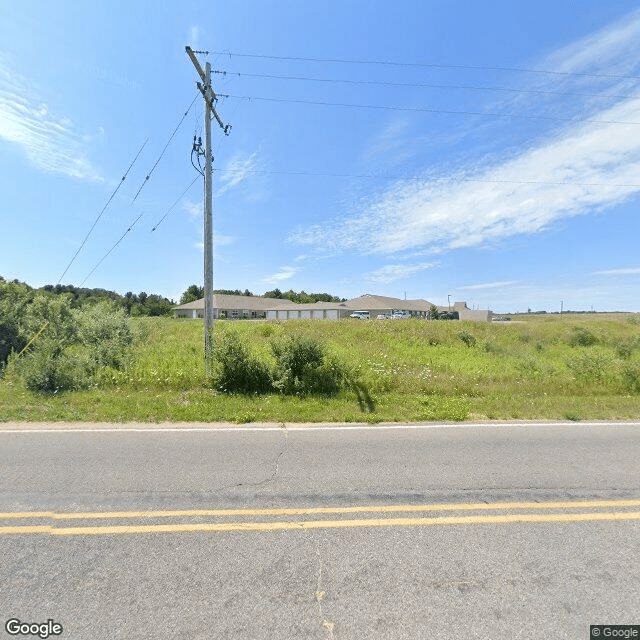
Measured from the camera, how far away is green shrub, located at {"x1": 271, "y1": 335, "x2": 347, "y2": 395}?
29.3ft

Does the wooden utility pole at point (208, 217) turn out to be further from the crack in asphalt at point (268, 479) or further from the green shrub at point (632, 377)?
the green shrub at point (632, 377)

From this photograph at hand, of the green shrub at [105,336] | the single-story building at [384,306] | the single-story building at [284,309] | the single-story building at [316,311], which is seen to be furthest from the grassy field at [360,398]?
the single-story building at [384,306]

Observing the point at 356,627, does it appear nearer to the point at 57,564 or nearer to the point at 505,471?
the point at 57,564

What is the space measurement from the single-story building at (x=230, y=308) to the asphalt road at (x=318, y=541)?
6237cm

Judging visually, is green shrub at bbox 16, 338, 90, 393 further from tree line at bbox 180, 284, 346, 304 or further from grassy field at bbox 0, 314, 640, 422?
tree line at bbox 180, 284, 346, 304

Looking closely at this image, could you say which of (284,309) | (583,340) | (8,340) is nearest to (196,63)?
(8,340)

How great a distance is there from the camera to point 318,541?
3.09 meters

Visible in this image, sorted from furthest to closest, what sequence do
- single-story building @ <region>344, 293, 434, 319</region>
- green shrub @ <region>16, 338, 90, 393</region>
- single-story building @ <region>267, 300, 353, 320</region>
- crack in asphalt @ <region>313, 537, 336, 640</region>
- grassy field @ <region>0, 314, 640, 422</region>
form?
1. single-story building @ <region>344, 293, 434, 319</region>
2. single-story building @ <region>267, 300, 353, 320</region>
3. green shrub @ <region>16, 338, 90, 393</region>
4. grassy field @ <region>0, 314, 640, 422</region>
5. crack in asphalt @ <region>313, 537, 336, 640</region>

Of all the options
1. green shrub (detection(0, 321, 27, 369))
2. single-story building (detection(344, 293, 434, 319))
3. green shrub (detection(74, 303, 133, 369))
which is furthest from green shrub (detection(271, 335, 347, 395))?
single-story building (detection(344, 293, 434, 319))

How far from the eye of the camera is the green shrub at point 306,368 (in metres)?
8.92

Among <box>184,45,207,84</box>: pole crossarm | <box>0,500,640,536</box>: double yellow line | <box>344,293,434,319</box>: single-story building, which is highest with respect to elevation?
<box>344,293,434,319</box>: single-story building

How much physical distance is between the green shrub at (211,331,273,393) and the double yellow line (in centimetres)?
542

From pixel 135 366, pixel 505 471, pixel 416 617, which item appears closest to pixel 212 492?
pixel 416 617

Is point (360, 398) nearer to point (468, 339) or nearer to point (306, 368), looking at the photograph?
point (306, 368)
